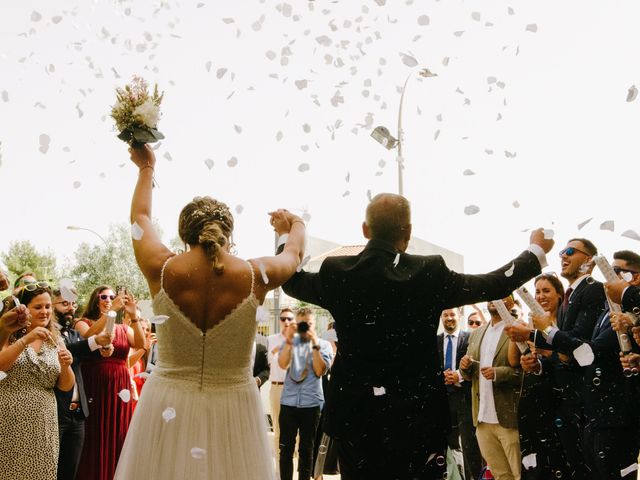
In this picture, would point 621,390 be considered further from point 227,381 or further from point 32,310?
point 32,310

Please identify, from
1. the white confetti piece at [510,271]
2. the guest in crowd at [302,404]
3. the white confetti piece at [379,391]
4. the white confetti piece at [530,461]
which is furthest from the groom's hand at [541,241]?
the guest in crowd at [302,404]

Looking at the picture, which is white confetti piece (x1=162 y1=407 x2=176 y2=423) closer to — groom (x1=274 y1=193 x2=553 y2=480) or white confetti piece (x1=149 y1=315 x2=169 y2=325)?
white confetti piece (x1=149 y1=315 x2=169 y2=325)

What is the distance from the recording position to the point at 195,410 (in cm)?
283

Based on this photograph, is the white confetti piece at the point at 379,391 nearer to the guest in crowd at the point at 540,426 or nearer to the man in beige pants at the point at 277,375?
the guest in crowd at the point at 540,426

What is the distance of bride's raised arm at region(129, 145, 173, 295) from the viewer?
2.81 metres

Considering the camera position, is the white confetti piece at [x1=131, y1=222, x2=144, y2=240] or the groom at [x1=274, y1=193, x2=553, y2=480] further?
the groom at [x1=274, y1=193, x2=553, y2=480]

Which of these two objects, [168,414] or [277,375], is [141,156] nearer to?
[168,414]

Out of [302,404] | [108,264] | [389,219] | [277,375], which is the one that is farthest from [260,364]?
[108,264]

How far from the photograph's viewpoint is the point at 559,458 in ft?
18.8

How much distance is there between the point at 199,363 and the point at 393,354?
87 cm

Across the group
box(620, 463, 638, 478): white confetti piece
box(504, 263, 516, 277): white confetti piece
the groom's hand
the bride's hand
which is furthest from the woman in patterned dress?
box(620, 463, 638, 478): white confetti piece

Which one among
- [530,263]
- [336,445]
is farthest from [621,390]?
[336,445]

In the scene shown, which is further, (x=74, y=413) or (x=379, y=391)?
(x=74, y=413)

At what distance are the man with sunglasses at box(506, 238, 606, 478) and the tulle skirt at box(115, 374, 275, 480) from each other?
8.95ft
